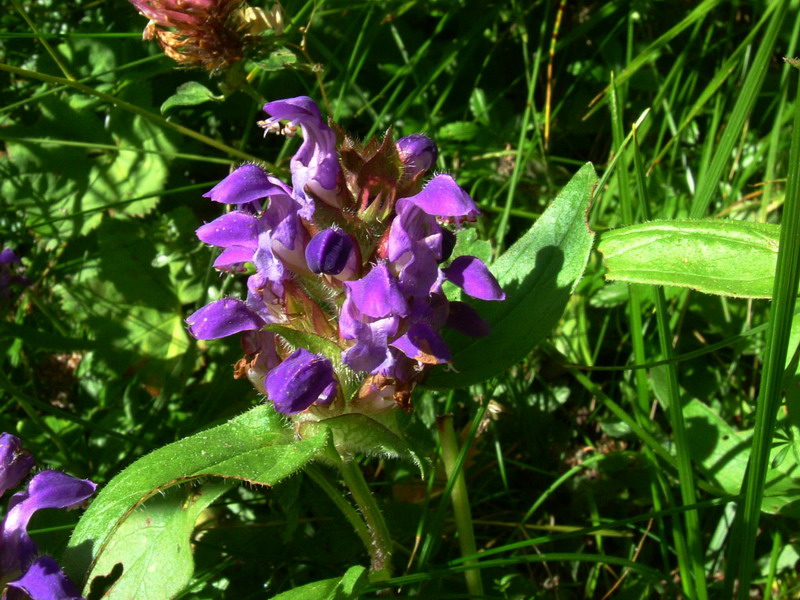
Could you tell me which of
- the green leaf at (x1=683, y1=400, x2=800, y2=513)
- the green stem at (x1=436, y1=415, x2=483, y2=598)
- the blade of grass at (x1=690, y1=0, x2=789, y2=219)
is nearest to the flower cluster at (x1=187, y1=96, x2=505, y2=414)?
the green stem at (x1=436, y1=415, x2=483, y2=598)

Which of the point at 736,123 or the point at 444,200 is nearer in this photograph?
the point at 444,200

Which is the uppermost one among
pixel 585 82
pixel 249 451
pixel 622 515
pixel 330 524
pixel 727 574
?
pixel 585 82

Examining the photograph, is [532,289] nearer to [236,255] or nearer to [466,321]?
[466,321]

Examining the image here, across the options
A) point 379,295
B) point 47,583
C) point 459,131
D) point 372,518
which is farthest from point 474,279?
point 459,131

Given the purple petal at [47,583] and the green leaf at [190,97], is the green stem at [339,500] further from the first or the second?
the green leaf at [190,97]

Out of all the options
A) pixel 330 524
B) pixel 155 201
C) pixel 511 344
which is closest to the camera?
pixel 511 344

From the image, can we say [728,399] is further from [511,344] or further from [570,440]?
[511,344]

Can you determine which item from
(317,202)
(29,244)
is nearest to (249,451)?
(317,202)
